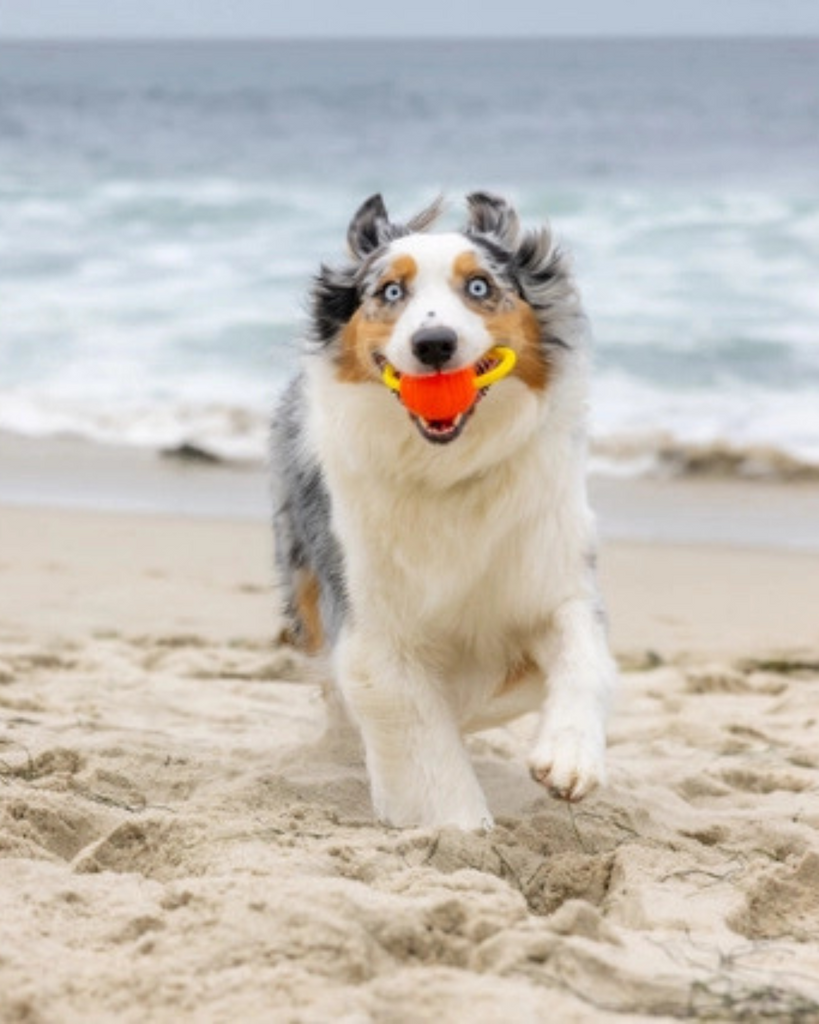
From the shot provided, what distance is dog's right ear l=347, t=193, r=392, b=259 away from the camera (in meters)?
4.61

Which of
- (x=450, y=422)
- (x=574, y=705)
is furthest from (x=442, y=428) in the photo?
(x=574, y=705)

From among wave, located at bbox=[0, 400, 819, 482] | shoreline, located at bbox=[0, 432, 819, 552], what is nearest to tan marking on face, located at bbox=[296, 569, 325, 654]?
shoreline, located at bbox=[0, 432, 819, 552]

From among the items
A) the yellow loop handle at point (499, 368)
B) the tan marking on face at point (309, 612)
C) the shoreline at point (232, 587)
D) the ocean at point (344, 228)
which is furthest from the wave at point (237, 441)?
the yellow loop handle at point (499, 368)

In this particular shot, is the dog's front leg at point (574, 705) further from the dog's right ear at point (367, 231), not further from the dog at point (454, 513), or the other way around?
the dog's right ear at point (367, 231)

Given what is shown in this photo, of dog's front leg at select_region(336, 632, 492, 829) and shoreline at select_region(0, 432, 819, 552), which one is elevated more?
dog's front leg at select_region(336, 632, 492, 829)

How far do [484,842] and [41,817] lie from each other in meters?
0.95

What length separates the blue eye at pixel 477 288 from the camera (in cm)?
426

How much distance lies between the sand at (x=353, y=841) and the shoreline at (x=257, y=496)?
105 centimetres

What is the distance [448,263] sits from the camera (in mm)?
4254

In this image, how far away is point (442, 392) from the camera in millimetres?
4121

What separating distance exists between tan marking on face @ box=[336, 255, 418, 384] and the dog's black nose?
216 millimetres

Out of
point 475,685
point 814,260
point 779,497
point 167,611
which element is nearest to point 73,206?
point 814,260

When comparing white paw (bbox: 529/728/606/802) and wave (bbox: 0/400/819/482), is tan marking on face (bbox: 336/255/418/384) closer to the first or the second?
white paw (bbox: 529/728/606/802)

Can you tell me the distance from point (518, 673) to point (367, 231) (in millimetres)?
1135
